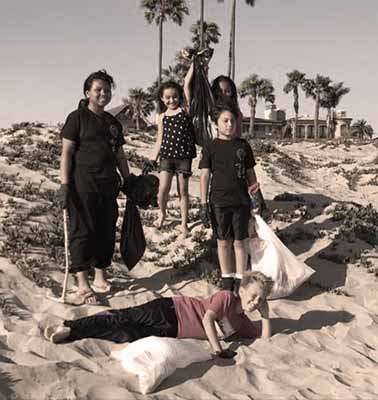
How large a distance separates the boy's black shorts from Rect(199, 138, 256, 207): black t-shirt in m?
0.07

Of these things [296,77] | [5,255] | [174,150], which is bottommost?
[5,255]

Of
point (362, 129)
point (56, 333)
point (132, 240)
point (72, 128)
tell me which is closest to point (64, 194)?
point (72, 128)

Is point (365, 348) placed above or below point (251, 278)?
below

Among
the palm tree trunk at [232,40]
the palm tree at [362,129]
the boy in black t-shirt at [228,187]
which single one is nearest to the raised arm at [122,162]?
the boy in black t-shirt at [228,187]

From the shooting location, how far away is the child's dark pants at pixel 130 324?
421 cm

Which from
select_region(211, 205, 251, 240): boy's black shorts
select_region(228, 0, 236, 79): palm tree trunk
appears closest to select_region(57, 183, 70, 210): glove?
select_region(211, 205, 251, 240): boy's black shorts

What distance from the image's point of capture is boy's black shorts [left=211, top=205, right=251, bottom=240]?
534cm

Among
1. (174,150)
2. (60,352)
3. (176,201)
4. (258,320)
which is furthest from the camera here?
(176,201)

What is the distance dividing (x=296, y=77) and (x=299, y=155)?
4132cm

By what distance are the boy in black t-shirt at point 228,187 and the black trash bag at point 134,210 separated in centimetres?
59

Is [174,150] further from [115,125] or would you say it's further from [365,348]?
[365,348]

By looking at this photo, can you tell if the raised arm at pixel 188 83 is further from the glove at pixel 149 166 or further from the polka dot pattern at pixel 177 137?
the glove at pixel 149 166

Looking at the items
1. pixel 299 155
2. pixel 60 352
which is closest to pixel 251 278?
pixel 60 352

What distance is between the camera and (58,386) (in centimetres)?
334
